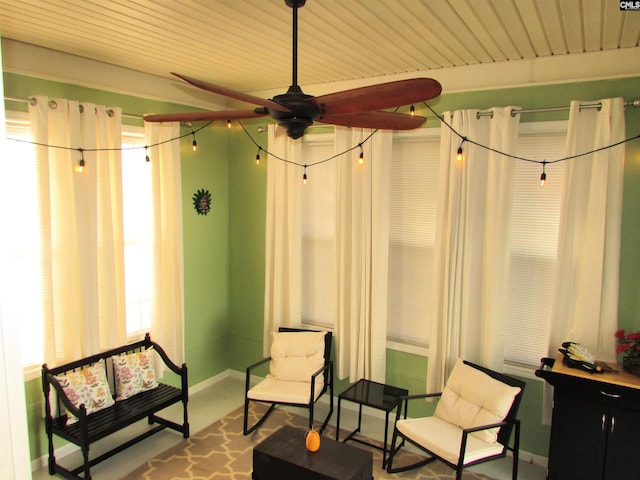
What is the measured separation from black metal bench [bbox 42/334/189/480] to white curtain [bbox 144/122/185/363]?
0.31 meters

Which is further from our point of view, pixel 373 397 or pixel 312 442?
pixel 373 397

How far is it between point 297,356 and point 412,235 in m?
1.47

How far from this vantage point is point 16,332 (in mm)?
653

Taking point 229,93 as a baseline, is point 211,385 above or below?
below

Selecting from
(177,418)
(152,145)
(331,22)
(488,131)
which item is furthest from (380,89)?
(177,418)

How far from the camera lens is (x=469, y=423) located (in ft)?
10.5

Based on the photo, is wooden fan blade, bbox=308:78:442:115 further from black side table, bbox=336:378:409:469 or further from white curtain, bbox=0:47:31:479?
black side table, bbox=336:378:409:469

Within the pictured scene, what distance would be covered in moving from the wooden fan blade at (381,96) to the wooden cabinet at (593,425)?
218cm

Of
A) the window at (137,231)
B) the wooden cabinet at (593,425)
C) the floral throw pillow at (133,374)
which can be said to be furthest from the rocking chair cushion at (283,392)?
the wooden cabinet at (593,425)

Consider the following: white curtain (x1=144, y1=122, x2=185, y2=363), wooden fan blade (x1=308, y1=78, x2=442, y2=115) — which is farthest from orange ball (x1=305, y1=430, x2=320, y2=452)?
wooden fan blade (x1=308, y1=78, x2=442, y2=115)

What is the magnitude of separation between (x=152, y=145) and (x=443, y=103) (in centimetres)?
245

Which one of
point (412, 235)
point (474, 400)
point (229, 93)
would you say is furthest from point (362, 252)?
point (229, 93)

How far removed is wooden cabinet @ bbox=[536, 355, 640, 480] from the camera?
2.70 meters

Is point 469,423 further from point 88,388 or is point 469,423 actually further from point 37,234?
point 37,234
